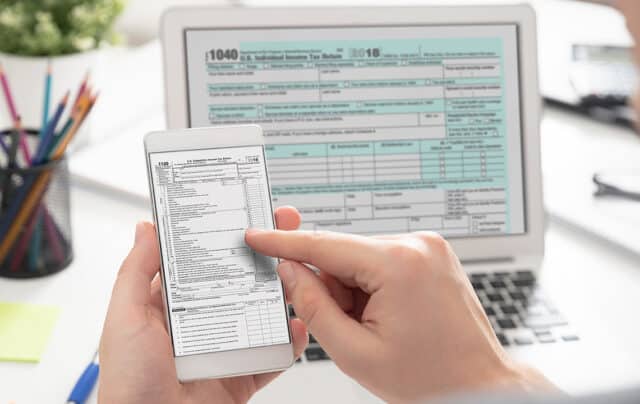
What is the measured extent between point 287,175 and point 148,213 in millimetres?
255

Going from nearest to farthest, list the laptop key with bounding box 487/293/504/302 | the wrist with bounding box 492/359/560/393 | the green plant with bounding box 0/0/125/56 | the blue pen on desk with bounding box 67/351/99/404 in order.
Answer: the wrist with bounding box 492/359/560/393 < the blue pen on desk with bounding box 67/351/99/404 < the laptop key with bounding box 487/293/504/302 < the green plant with bounding box 0/0/125/56

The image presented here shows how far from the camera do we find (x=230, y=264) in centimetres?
63

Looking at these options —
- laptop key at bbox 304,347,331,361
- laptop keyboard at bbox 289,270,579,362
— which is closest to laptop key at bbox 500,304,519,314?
laptop keyboard at bbox 289,270,579,362

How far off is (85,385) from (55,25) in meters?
0.71

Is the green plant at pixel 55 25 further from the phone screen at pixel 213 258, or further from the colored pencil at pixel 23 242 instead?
the phone screen at pixel 213 258

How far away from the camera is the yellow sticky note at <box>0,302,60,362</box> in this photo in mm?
744

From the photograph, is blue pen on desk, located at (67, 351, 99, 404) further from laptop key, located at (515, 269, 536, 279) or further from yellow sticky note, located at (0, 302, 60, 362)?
laptop key, located at (515, 269, 536, 279)

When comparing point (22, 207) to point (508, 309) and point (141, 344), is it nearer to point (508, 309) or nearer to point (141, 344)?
point (141, 344)

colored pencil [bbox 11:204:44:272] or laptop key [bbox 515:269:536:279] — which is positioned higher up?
colored pencil [bbox 11:204:44:272]

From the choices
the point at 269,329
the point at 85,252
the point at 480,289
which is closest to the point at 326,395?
the point at 269,329

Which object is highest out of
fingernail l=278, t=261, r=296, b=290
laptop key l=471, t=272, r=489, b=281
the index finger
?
the index finger

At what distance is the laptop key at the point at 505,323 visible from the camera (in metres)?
0.77

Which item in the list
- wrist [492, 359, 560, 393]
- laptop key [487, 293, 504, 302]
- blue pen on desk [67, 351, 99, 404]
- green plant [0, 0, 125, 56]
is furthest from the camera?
green plant [0, 0, 125, 56]

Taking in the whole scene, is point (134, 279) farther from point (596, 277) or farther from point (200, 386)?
point (596, 277)
